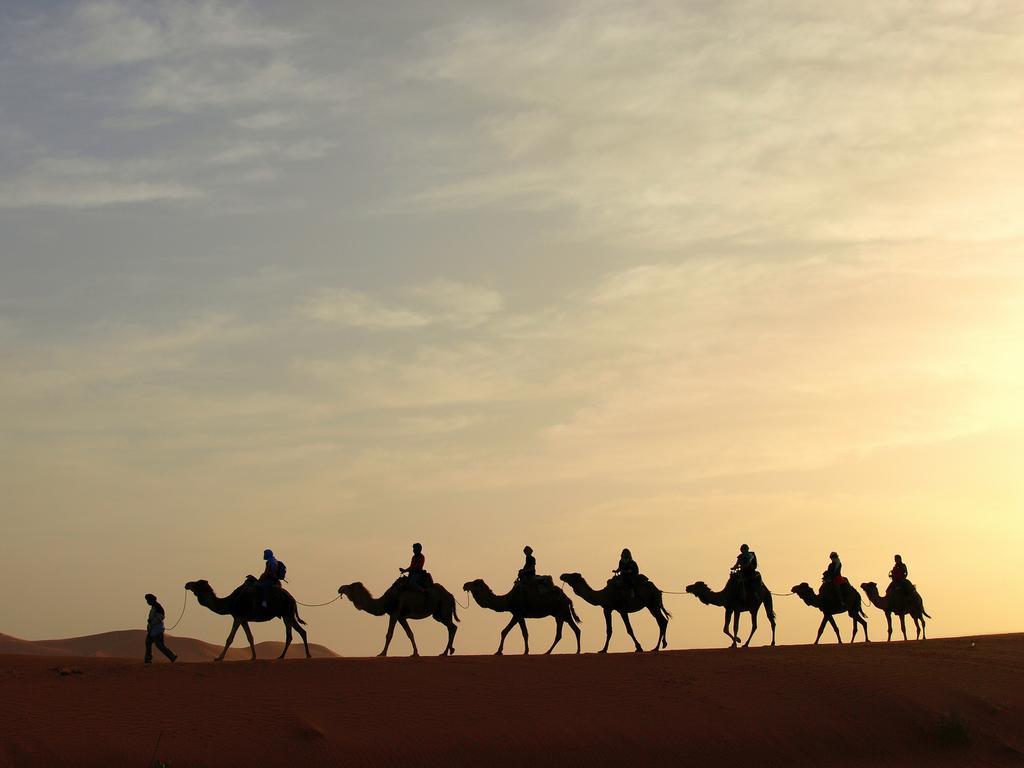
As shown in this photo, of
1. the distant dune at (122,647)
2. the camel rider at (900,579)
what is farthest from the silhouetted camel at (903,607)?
the distant dune at (122,647)

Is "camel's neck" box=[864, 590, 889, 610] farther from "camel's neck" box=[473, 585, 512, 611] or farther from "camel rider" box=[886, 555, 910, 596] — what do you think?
"camel's neck" box=[473, 585, 512, 611]

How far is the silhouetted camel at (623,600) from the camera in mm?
32594

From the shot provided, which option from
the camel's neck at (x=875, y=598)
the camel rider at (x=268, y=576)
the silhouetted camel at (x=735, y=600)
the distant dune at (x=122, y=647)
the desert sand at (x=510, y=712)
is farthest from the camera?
the distant dune at (x=122, y=647)

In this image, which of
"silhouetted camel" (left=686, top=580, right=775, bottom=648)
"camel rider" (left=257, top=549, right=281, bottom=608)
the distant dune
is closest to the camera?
"camel rider" (left=257, top=549, right=281, bottom=608)

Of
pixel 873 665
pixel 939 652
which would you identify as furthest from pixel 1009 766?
pixel 939 652

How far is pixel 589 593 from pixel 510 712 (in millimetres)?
7155

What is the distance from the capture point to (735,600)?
34.4 metres

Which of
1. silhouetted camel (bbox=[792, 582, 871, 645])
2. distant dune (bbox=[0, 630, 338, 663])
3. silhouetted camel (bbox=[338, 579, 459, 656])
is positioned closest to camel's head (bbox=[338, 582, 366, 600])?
silhouetted camel (bbox=[338, 579, 459, 656])

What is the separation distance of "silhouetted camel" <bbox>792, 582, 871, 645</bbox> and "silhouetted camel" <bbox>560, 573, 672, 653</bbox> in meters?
5.93

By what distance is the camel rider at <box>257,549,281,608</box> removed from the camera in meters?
28.8

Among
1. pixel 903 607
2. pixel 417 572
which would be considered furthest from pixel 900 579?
pixel 417 572

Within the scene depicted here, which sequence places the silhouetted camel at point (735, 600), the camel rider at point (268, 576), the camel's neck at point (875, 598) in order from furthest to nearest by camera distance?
the camel's neck at point (875, 598) < the silhouetted camel at point (735, 600) < the camel rider at point (268, 576)

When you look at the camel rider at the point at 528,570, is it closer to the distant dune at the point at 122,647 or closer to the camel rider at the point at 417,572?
the camel rider at the point at 417,572

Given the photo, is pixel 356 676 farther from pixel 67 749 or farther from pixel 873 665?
pixel 873 665
